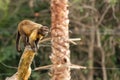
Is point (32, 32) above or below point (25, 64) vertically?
above

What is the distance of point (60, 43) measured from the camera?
1946 millimetres

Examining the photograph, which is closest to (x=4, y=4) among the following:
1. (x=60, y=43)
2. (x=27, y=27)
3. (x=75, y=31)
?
(x=75, y=31)

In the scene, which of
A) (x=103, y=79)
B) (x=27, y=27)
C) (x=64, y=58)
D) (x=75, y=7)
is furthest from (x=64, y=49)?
(x=103, y=79)

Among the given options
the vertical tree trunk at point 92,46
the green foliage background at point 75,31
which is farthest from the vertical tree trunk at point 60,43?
the vertical tree trunk at point 92,46

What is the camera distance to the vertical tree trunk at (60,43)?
6.39 feet

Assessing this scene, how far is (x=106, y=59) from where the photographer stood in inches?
Result: 306

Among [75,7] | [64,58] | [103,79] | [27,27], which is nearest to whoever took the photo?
[27,27]

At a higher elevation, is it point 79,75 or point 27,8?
point 27,8

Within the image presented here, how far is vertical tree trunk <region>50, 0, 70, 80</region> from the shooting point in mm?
1947

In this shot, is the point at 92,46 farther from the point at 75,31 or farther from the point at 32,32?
the point at 32,32

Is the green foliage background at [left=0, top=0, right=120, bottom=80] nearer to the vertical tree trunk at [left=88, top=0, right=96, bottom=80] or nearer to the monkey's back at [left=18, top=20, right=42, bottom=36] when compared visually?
the vertical tree trunk at [left=88, top=0, right=96, bottom=80]

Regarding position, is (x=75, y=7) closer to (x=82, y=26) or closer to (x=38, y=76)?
(x=82, y=26)

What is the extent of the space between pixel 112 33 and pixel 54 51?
5622 millimetres

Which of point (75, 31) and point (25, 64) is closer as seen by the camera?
point (25, 64)
